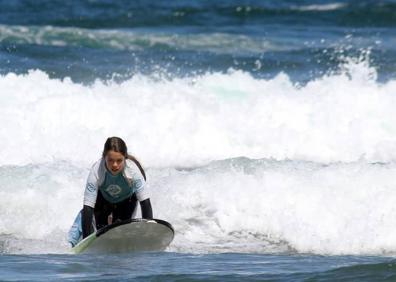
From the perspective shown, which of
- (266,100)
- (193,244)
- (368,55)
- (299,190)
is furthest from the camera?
(368,55)

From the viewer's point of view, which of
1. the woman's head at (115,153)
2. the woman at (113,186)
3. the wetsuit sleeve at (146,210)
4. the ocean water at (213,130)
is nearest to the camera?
the woman's head at (115,153)

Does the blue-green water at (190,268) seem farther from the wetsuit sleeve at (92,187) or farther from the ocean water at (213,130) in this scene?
the wetsuit sleeve at (92,187)

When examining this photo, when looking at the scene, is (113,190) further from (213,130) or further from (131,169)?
(213,130)

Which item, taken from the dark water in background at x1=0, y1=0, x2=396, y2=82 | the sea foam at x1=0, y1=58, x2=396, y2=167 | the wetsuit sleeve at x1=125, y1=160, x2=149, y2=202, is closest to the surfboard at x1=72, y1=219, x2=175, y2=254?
the wetsuit sleeve at x1=125, y1=160, x2=149, y2=202

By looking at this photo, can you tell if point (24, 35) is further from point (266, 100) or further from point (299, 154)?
point (299, 154)

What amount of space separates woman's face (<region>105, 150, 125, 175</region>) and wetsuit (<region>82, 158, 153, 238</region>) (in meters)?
0.08

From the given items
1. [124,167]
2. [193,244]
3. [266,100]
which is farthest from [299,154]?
[124,167]

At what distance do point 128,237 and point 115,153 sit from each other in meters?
0.77

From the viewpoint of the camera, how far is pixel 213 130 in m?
17.0

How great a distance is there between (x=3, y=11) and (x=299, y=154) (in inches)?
442

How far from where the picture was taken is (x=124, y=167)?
10.5m

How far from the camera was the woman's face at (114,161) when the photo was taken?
10258 millimetres

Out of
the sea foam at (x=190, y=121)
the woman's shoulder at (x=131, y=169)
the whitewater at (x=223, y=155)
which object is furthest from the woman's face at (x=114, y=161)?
the sea foam at (x=190, y=121)

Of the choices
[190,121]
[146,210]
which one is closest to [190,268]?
[146,210]
